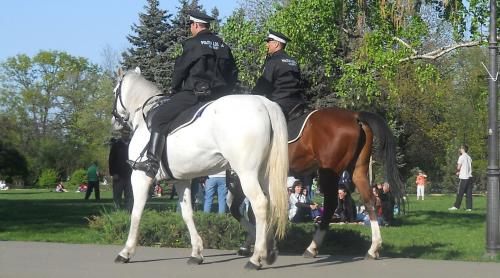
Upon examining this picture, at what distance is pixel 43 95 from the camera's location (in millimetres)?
Result: 104750

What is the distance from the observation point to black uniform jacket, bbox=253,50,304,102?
11.9 metres

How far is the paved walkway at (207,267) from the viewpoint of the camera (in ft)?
31.6

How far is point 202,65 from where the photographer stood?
1062cm

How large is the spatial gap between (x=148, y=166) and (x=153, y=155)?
154 mm

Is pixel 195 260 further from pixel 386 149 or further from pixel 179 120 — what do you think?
pixel 386 149

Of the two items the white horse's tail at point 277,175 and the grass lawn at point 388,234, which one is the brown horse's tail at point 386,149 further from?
the white horse's tail at point 277,175

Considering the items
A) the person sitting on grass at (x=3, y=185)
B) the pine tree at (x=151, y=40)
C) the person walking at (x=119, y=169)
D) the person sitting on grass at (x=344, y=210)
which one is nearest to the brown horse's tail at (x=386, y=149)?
the person sitting on grass at (x=344, y=210)

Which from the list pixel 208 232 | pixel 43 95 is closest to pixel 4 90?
pixel 43 95

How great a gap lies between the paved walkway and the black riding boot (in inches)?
45.6

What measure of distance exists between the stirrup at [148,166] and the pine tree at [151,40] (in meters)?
44.8

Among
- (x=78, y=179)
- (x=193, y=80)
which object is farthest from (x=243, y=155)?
(x=78, y=179)

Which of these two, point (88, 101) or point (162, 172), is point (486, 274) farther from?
point (88, 101)

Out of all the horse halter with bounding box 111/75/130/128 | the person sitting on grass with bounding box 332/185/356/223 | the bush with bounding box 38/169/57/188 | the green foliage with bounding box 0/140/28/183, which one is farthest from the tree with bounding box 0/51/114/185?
the horse halter with bounding box 111/75/130/128

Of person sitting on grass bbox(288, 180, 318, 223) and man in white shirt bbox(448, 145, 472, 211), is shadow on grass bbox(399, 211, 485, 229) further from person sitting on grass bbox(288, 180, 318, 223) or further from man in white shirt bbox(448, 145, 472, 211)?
man in white shirt bbox(448, 145, 472, 211)
